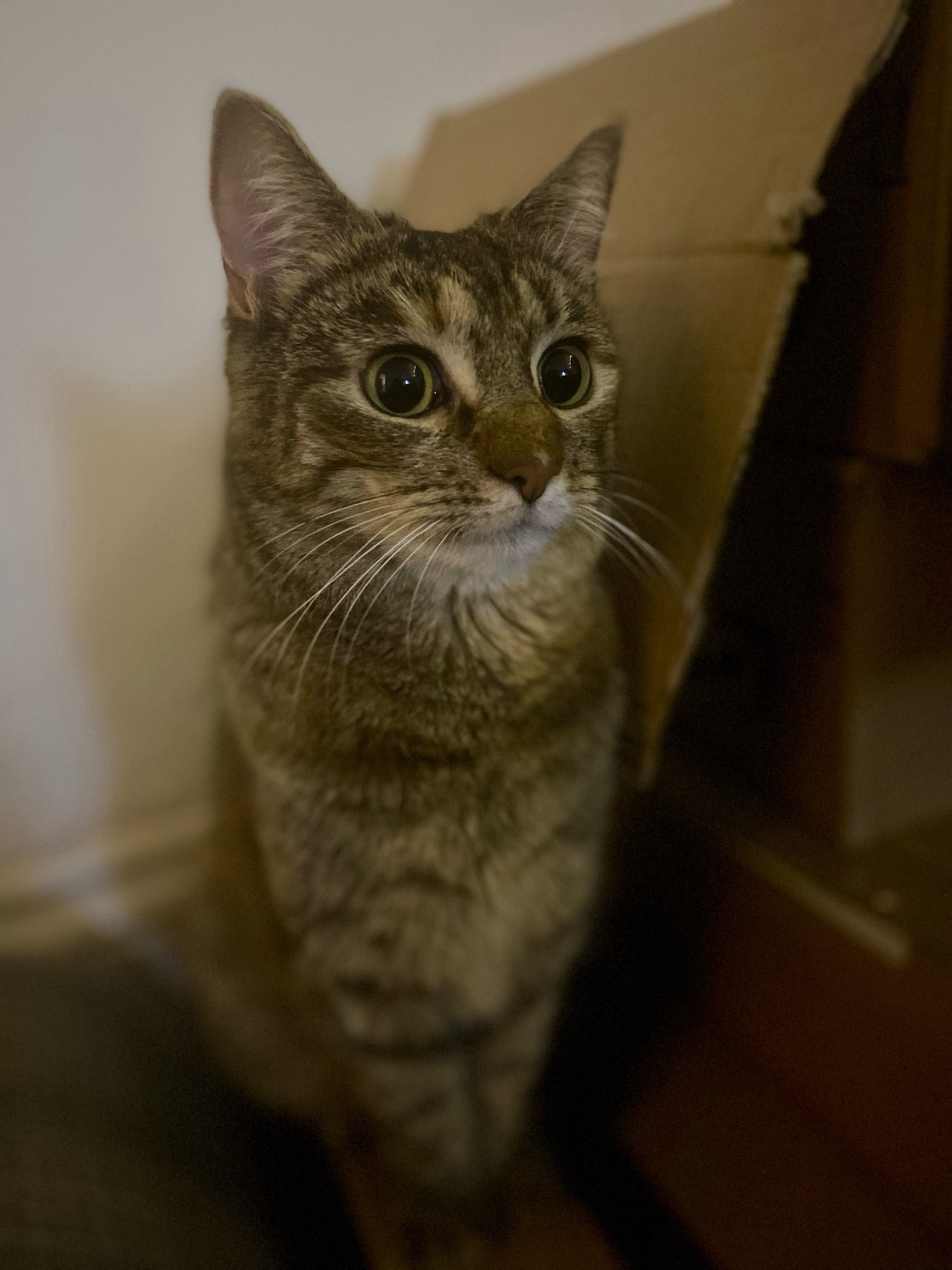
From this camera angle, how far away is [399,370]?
2.03ft

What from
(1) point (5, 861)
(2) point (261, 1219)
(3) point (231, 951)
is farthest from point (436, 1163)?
(1) point (5, 861)

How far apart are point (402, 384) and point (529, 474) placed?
123 millimetres

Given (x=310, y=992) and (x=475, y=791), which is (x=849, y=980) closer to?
(x=475, y=791)

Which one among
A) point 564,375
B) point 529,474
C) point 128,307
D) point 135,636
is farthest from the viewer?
point 135,636

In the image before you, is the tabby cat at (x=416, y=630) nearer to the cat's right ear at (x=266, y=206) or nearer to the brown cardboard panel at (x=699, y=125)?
the cat's right ear at (x=266, y=206)

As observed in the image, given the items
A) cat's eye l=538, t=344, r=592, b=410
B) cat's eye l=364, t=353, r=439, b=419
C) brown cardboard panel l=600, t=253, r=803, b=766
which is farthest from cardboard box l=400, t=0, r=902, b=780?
cat's eye l=364, t=353, r=439, b=419

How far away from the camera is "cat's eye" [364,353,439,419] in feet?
2.03

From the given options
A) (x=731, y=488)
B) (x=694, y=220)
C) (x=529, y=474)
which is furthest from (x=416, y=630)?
(x=694, y=220)

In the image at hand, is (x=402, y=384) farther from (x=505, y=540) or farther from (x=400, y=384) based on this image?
(x=505, y=540)

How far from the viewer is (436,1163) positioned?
91 centimetres

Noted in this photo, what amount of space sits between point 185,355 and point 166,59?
301mm

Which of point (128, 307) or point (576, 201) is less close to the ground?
point (576, 201)

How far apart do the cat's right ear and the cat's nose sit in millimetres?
225

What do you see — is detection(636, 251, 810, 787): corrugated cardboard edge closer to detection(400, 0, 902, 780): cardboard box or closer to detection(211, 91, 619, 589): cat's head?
detection(400, 0, 902, 780): cardboard box
